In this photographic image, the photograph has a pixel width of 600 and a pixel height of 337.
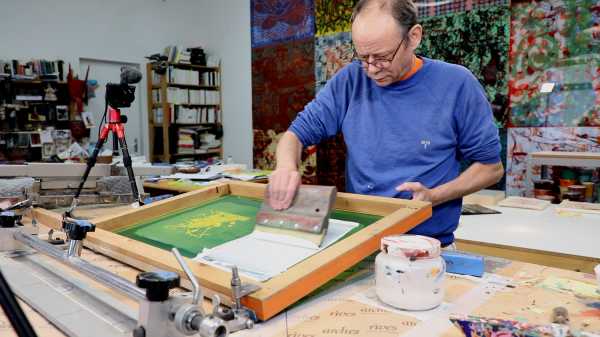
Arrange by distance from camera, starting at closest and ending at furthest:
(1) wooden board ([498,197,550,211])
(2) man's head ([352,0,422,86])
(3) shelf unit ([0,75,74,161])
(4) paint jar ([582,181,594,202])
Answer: (2) man's head ([352,0,422,86]), (1) wooden board ([498,197,550,211]), (4) paint jar ([582,181,594,202]), (3) shelf unit ([0,75,74,161])

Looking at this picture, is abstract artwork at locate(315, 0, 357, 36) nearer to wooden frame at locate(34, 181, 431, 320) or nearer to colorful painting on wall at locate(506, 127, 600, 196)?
colorful painting on wall at locate(506, 127, 600, 196)

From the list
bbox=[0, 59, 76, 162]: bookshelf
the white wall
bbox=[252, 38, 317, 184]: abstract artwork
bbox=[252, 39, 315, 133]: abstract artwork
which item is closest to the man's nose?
bbox=[252, 38, 317, 184]: abstract artwork

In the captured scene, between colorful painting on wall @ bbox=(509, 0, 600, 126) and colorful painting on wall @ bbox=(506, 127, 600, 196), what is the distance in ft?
0.23

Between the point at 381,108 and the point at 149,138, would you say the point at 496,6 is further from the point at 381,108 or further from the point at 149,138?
the point at 149,138

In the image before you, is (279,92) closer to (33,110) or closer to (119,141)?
(33,110)

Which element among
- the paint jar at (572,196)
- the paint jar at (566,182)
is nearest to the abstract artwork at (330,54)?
the paint jar at (566,182)

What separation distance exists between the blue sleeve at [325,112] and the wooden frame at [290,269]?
251 mm

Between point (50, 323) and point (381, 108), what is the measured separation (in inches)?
38.2

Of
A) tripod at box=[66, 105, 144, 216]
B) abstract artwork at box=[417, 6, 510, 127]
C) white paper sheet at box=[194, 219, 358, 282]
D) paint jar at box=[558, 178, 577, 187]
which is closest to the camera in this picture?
white paper sheet at box=[194, 219, 358, 282]

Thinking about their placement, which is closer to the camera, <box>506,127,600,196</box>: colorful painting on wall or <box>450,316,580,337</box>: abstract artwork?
<box>450,316,580,337</box>: abstract artwork

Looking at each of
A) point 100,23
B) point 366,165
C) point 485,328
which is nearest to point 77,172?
point 366,165

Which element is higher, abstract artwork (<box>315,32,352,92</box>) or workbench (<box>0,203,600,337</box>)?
abstract artwork (<box>315,32,352,92</box>)

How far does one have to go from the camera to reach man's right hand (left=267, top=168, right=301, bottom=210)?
3.52ft

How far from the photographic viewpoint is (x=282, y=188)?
3.59 feet
